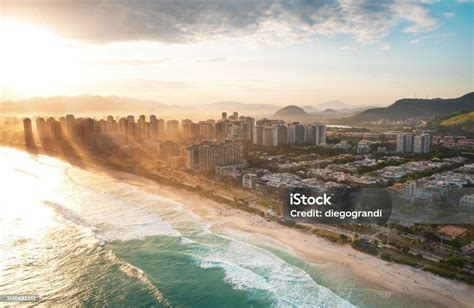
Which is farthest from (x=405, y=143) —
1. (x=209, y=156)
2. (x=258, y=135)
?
(x=209, y=156)

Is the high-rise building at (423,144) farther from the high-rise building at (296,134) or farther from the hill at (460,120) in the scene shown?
the hill at (460,120)

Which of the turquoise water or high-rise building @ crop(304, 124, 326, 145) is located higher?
high-rise building @ crop(304, 124, 326, 145)

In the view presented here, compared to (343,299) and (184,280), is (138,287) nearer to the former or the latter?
(184,280)

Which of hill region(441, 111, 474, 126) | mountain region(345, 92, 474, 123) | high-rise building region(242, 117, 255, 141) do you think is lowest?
high-rise building region(242, 117, 255, 141)

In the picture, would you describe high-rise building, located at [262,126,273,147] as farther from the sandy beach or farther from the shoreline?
the sandy beach

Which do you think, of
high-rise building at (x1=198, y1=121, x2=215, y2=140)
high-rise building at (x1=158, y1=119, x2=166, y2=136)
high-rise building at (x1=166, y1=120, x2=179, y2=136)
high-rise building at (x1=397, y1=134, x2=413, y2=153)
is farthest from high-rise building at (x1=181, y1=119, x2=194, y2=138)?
high-rise building at (x1=397, y1=134, x2=413, y2=153)

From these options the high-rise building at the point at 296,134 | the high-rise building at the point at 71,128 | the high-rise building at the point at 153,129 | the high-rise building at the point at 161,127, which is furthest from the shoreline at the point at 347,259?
the high-rise building at the point at 71,128

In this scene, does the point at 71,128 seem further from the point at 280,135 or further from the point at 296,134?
the point at 296,134
